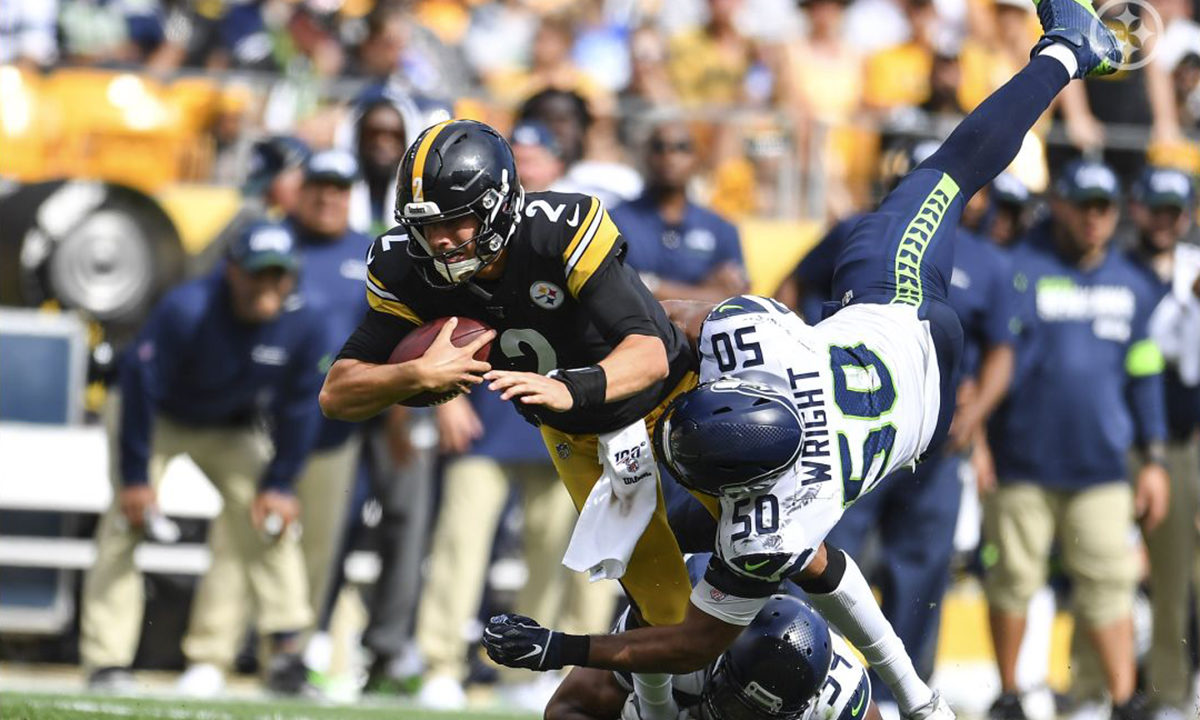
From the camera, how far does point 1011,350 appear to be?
8914mm

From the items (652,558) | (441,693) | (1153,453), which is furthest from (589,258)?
(1153,453)

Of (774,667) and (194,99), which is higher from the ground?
(194,99)

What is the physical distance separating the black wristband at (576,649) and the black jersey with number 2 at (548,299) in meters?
0.69

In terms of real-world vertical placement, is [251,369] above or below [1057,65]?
below

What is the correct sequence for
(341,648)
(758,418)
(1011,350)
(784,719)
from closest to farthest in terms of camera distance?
(758,418)
(784,719)
(1011,350)
(341,648)

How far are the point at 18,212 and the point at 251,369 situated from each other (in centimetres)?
210

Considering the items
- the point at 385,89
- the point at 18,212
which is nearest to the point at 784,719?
the point at 385,89

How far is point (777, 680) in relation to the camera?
18.4ft

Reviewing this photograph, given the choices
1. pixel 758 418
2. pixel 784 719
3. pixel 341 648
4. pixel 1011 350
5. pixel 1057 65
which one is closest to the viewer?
pixel 758 418

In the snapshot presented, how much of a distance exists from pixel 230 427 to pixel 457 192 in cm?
382

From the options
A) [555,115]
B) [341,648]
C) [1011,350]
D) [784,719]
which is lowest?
Answer: [341,648]

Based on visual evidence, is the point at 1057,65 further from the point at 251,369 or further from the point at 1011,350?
the point at 251,369

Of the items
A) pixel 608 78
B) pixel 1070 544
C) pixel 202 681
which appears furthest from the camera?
pixel 608 78

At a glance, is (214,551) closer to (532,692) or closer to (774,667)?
(532,692)
